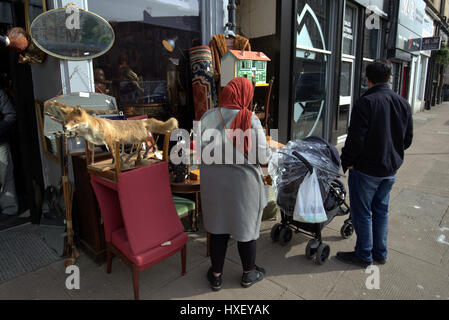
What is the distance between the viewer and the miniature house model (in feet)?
12.8

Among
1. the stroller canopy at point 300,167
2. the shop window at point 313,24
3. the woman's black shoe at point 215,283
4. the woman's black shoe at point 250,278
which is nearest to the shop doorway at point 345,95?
the shop window at point 313,24

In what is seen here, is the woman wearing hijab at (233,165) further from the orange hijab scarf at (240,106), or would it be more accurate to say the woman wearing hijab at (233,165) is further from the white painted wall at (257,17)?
the white painted wall at (257,17)

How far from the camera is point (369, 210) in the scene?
2902mm

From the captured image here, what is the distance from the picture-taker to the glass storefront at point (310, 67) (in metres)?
6.07

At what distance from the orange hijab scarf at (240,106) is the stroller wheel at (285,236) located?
4.69 feet

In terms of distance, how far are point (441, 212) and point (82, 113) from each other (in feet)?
15.3

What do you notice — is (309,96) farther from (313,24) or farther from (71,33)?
(71,33)

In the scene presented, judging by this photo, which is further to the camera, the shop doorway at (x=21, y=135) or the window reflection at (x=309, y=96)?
the window reflection at (x=309, y=96)

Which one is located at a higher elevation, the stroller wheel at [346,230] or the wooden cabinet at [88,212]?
the wooden cabinet at [88,212]

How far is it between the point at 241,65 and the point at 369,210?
2334 millimetres

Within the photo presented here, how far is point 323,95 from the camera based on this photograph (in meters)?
7.34

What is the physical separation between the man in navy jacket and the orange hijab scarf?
3.51 feet
